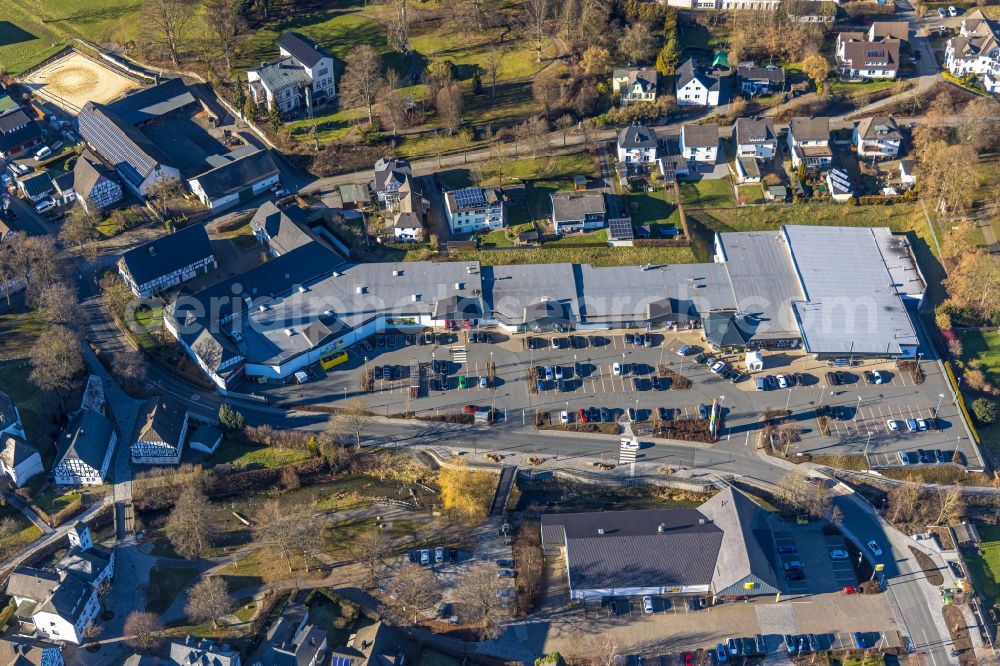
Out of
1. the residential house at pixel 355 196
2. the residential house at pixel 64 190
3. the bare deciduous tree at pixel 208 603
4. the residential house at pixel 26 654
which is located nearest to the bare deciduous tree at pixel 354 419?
the bare deciduous tree at pixel 208 603

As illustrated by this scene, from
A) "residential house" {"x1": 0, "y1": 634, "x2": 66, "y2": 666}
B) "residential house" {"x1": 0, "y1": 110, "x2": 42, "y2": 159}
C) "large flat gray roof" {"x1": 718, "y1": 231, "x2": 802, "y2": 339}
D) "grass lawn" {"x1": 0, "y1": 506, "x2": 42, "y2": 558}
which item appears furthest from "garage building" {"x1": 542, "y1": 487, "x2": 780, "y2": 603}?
"residential house" {"x1": 0, "y1": 110, "x2": 42, "y2": 159}

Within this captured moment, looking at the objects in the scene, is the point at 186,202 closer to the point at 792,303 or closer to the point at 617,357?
the point at 617,357

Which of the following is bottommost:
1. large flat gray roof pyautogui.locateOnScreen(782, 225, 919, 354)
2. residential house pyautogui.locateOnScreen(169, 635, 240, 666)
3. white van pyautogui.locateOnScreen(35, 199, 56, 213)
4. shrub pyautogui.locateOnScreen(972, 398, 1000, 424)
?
residential house pyautogui.locateOnScreen(169, 635, 240, 666)

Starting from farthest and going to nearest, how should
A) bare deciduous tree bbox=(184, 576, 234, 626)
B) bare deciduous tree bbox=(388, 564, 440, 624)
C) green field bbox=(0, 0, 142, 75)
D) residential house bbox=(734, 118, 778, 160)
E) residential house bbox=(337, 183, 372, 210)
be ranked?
green field bbox=(0, 0, 142, 75)
residential house bbox=(734, 118, 778, 160)
residential house bbox=(337, 183, 372, 210)
bare deciduous tree bbox=(388, 564, 440, 624)
bare deciduous tree bbox=(184, 576, 234, 626)

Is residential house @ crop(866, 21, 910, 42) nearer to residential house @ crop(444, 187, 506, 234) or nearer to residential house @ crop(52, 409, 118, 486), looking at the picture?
residential house @ crop(444, 187, 506, 234)

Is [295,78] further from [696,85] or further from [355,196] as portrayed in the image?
[696,85]

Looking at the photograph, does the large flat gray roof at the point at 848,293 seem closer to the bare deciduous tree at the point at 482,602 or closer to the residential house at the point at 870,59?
the residential house at the point at 870,59

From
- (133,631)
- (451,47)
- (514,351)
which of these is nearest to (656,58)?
(451,47)

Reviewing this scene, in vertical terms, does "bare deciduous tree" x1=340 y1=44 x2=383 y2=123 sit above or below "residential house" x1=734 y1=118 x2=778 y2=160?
above
